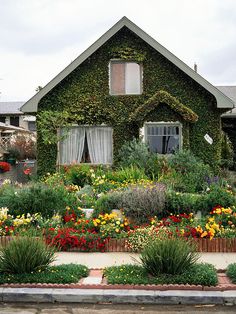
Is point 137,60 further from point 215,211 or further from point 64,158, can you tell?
point 215,211

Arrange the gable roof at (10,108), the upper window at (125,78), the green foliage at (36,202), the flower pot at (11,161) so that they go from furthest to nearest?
1. the gable roof at (10,108)
2. the flower pot at (11,161)
3. the upper window at (125,78)
4. the green foliage at (36,202)

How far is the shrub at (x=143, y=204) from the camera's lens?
10.2 meters

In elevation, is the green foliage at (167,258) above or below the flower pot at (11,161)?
below

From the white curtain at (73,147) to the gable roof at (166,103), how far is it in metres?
2.46

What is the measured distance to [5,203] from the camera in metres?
10.7

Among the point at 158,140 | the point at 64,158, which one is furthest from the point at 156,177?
the point at 64,158

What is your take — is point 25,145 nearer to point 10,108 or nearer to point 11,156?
point 11,156

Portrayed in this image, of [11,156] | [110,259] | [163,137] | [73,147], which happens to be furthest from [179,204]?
[11,156]

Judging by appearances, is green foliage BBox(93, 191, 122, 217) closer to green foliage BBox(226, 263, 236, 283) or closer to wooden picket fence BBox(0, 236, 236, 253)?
wooden picket fence BBox(0, 236, 236, 253)

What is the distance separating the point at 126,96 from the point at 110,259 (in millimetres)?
11261

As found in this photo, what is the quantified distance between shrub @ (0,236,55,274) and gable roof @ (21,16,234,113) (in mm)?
12180

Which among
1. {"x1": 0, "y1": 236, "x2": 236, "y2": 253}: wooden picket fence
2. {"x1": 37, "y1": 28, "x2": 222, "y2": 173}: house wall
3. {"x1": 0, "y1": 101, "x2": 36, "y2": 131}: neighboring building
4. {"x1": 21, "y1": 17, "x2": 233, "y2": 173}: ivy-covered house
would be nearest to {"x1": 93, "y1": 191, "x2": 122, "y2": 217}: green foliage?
{"x1": 0, "y1": 236, "x2": 236, "y2": 253}: wooden picket fence

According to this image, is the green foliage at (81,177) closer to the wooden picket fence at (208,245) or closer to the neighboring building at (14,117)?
the wooden picket fence at (208,245)

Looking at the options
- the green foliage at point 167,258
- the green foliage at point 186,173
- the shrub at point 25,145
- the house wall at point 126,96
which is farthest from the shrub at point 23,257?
the shrub at point 25,145
